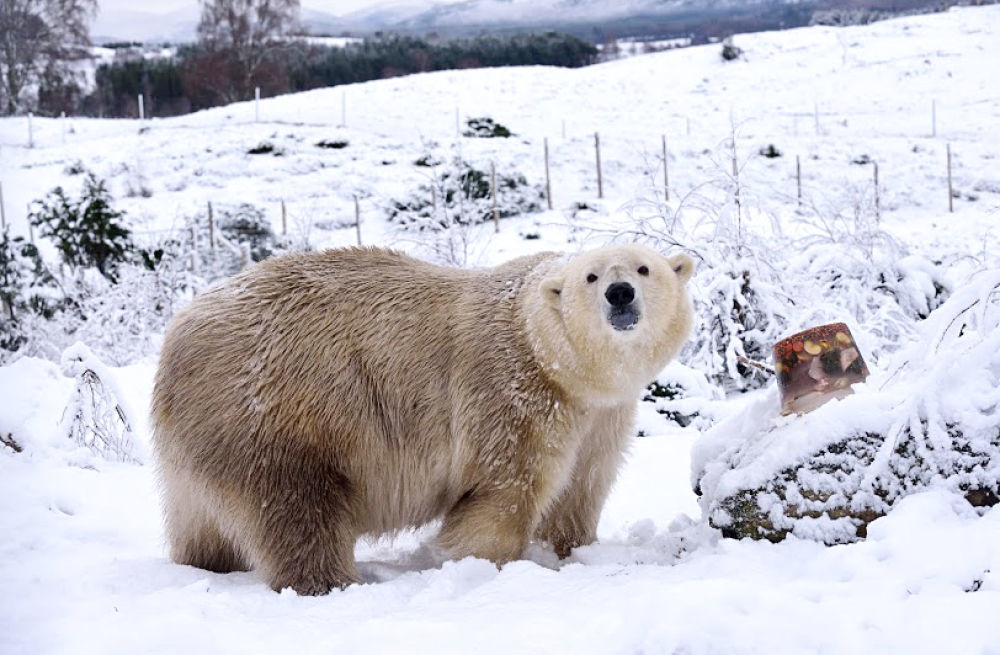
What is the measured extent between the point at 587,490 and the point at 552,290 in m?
0.92

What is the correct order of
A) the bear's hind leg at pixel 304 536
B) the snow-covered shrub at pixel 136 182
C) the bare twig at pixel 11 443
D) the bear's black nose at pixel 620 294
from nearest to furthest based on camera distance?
A: the bear's black nose at pixel 620 294 → the bear's hind leg at pixel 304 536 → the bare twig at pixel 11 443 → the snow-covered shrub at pixel 136 182

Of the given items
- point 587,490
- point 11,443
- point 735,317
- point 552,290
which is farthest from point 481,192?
point 552,290

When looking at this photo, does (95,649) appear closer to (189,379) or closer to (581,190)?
(189,379)

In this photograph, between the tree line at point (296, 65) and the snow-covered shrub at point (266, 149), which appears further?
the tree line at point (296, 65)

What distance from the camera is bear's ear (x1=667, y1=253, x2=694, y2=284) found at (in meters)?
3.73

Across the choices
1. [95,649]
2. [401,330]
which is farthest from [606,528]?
[95,649]

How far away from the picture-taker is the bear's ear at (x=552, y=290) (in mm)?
3594

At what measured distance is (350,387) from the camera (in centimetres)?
372

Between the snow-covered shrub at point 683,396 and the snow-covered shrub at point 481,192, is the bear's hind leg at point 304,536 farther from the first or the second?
the snow-covered shrub at point 481,192

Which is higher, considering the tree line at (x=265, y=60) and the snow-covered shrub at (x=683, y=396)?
the tree line at (x=265, y=60)

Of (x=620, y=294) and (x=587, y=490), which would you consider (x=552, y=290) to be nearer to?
(x=620, y=294)

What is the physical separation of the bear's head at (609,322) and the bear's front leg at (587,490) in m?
0.25

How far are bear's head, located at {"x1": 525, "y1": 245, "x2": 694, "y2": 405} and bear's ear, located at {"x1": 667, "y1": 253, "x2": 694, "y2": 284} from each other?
0.14ft

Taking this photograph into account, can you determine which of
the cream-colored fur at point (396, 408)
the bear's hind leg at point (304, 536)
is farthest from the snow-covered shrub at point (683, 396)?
the bear's hind leg at point (304, 536)
